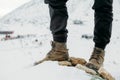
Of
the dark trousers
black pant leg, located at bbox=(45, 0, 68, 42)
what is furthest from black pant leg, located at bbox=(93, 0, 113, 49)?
black pant leg, located at bbox=(45, 0, 68, 42)

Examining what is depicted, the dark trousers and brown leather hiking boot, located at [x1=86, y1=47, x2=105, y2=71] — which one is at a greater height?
the dark trousers

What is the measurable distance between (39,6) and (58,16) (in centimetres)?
5067

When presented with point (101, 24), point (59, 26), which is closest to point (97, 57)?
point (101, 24)

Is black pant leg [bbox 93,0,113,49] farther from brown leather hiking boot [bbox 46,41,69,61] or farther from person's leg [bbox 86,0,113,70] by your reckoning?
brown leather hiking boot [bbox 46,41,69,61]

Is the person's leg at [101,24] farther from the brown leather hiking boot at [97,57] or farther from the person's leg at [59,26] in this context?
the person's leg at [59,26]

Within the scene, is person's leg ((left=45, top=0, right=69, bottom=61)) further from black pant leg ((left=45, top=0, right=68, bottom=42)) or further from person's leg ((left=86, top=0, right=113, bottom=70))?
person's leg ((left=86, top=0, right=113, bottom=70))

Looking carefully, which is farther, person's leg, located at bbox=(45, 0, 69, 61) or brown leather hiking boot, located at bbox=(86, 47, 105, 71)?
brown leather hiking boot, located at bbox=(86, 47, 105, 71)

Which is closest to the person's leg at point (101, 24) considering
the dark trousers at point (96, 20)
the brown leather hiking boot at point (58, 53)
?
the dark trousers at point (96, 20)

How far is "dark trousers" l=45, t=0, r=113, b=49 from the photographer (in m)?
3.77

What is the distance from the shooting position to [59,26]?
3779mm

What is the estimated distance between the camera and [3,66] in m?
3.72

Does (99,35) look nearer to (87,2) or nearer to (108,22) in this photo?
(108,22)

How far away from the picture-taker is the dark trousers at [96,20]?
12.4 ft

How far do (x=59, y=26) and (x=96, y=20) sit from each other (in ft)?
1.37
